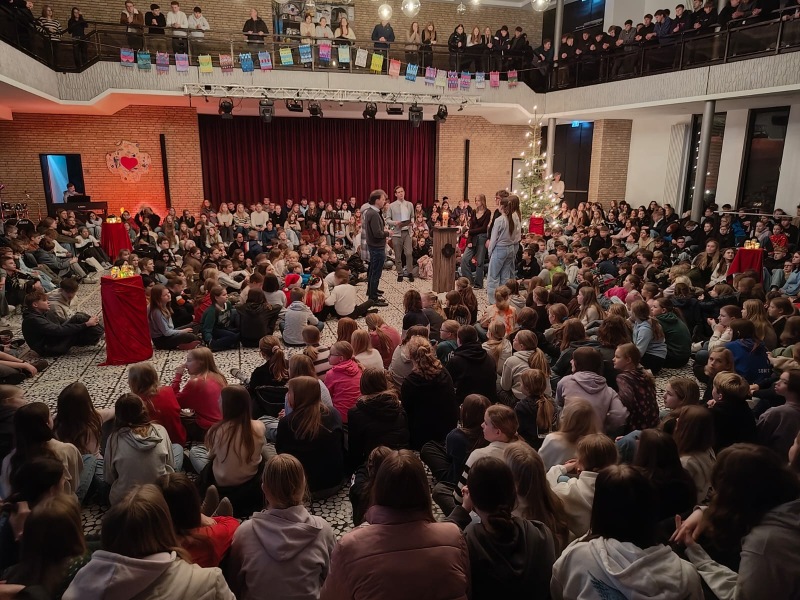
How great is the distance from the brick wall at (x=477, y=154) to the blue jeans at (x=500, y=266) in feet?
33.1

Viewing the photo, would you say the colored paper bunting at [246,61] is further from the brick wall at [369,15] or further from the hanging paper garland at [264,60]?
the brick wall at [369,15]

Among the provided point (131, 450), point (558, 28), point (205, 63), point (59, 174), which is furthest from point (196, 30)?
point (131, 450)

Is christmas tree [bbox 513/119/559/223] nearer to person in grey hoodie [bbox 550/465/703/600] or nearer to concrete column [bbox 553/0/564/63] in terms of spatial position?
concrete column [bbox 553/0/564/63]

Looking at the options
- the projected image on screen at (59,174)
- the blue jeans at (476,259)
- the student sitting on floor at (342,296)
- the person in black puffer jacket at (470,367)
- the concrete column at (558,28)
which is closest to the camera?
the person in black puffer jacket at (470,367)

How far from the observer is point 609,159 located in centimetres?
1534

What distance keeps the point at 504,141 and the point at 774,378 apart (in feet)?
48.4

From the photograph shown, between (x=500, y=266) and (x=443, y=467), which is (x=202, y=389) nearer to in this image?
(x=443, y=467)

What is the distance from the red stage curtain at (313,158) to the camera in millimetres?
15820

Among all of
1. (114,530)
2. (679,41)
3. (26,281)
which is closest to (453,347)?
(114,530)

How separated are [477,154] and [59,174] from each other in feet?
39.6

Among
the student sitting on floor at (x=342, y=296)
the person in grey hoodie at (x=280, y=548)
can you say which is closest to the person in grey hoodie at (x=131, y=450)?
the person in grey hoodie at (x=280, y=548)

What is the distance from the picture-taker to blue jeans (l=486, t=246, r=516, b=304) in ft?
25.9

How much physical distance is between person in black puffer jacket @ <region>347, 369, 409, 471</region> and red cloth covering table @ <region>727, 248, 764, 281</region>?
643cm

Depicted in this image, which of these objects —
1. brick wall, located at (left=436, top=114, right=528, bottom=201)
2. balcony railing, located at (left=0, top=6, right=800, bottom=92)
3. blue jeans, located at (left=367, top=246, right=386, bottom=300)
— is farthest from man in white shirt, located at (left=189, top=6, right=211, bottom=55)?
brick wall, located at (left=436, top=114, right=528, bottom=201)
